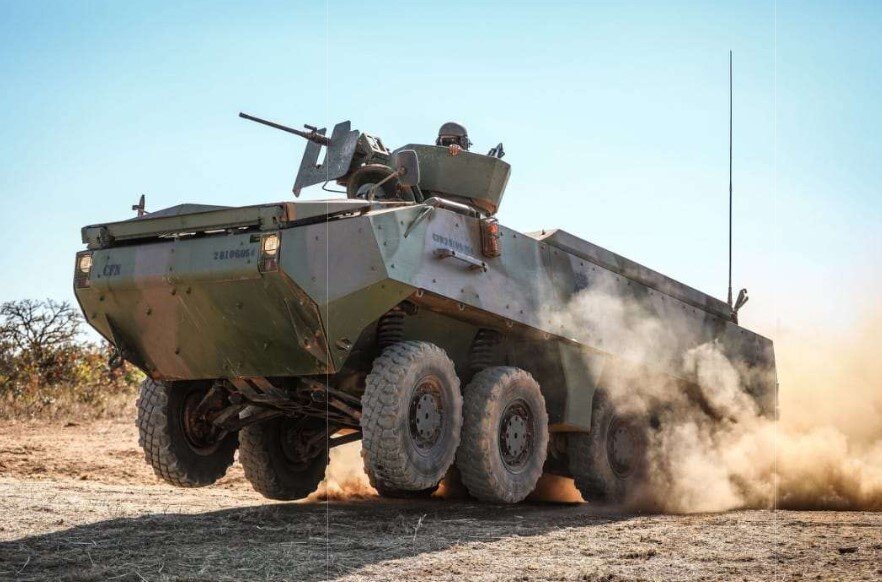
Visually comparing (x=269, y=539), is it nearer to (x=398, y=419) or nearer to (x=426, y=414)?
(x=398, y=419)

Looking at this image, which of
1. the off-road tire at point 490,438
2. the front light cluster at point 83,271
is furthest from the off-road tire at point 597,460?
the front light cluster at point 83,271

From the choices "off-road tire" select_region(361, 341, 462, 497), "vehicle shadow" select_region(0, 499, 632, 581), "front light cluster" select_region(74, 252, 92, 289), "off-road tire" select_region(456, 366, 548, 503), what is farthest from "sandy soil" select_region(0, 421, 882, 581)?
"front light cluster" select_region(74, 252, 92, 289)

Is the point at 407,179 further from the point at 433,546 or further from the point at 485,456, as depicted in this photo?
the point at 433,546

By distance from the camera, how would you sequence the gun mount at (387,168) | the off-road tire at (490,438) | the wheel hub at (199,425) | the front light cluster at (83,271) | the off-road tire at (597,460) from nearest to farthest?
the front light cluster at (83,271) → the off-road tire at (490,438) → the wheel hub at (199,425) → the gun mount at (387,168) → the off-road tire at (597,460)

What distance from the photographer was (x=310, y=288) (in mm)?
7699

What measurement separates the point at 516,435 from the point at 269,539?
9.57ft

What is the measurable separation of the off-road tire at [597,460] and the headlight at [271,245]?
168 inches

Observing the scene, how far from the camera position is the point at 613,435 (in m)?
11.2

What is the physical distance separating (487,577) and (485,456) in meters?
3.25

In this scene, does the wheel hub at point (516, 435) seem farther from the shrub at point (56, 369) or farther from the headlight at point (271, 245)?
the shrub at point (56, 369)

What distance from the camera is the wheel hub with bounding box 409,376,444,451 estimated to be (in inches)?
320

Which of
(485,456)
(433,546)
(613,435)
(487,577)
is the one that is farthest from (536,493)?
(487,577)

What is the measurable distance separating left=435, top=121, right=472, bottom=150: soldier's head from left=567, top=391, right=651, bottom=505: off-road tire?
2.77 metres

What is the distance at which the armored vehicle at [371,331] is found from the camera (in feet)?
25.6
